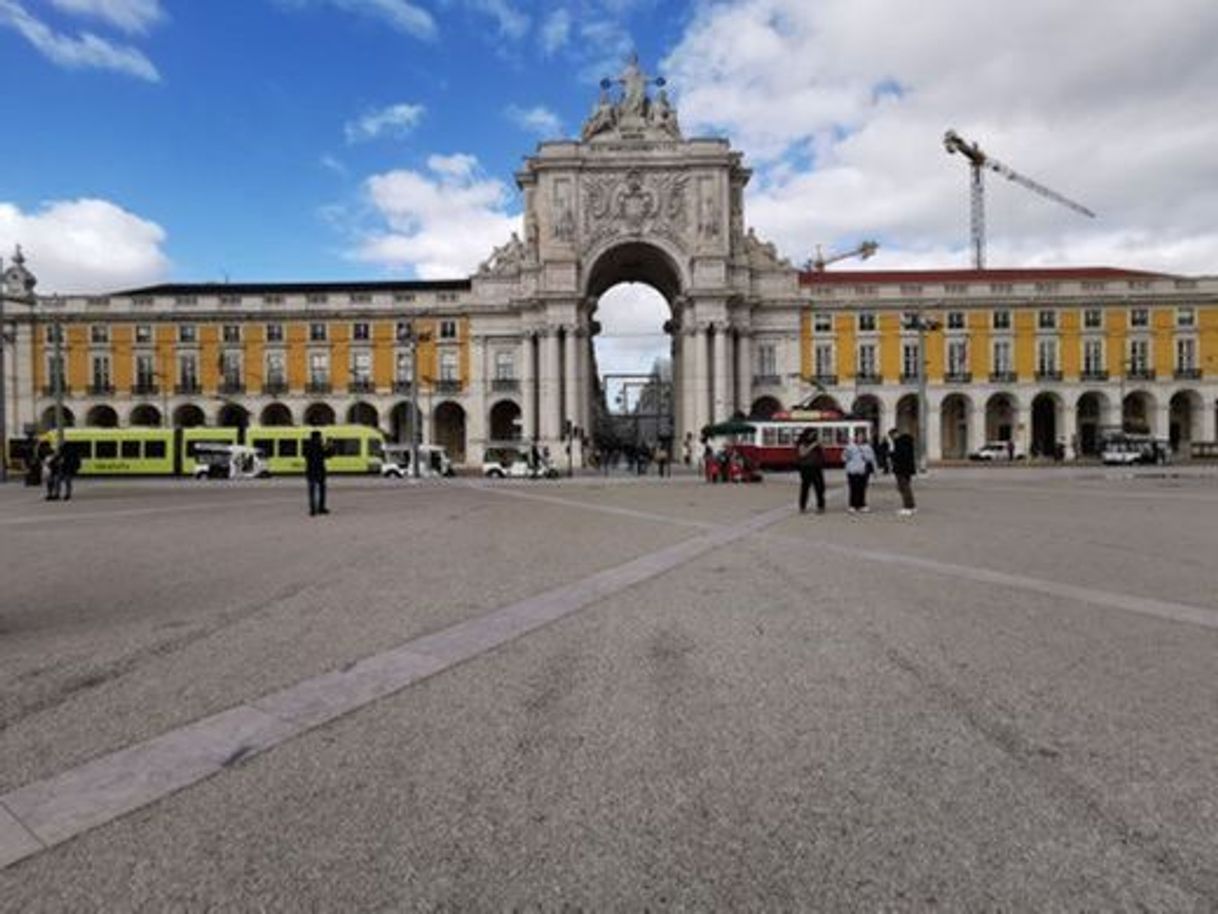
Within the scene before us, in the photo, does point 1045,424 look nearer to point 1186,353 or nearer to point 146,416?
point 1186,353

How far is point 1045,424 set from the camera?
6238 cm

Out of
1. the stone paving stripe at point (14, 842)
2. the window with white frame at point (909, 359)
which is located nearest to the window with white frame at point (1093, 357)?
the window with white frame at point (909, 359)

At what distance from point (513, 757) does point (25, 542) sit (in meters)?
11.1

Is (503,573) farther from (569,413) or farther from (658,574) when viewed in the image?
(569,413)

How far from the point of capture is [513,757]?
3.08 metres

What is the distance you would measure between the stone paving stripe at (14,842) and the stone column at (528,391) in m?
51.6

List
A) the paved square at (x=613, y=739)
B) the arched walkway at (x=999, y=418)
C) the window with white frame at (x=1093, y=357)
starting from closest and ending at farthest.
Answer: the paved square at (x=613, y=739)
the window with white frame at (x=1093, y=357)
the arched walkway at (x=999, y=418)

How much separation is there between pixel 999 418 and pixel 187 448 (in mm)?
63236

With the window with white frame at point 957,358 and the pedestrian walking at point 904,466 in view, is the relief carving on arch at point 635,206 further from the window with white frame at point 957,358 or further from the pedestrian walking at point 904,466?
the pedestrian walking at point 904,466

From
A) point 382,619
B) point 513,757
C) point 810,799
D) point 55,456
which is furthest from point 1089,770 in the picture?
point 55,456

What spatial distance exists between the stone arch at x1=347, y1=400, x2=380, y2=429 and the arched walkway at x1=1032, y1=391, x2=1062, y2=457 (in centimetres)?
5559

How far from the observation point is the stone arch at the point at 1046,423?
5769cm

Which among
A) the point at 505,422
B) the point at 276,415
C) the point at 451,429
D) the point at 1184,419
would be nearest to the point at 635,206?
the point at 505,422

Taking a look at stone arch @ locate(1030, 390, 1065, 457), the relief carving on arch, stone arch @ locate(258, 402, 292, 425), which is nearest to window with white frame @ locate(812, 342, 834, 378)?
the relief carving on arch
